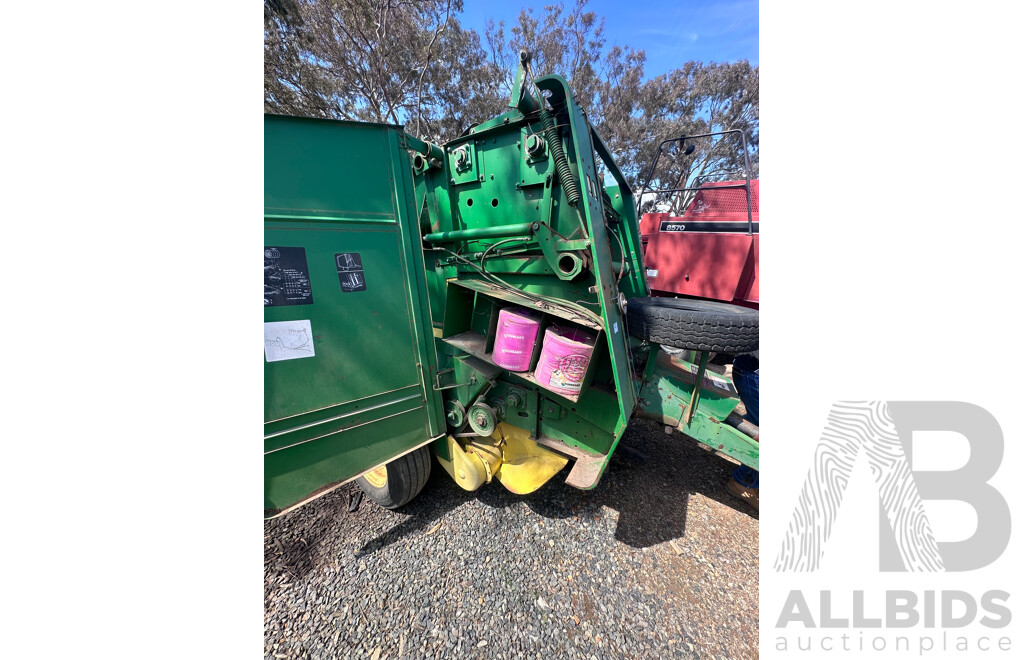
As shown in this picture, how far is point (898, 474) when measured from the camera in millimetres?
1442

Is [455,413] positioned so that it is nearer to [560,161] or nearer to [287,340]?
[287,340]

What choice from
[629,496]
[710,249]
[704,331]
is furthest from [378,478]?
[710,249]

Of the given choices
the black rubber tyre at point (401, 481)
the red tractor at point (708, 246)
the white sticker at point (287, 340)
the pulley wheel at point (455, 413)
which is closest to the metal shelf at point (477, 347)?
the pulley wheel at point (455, 413)

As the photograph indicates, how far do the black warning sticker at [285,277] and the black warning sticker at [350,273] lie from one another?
0.53 ft

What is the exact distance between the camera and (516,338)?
182 cm

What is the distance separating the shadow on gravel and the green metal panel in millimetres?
754

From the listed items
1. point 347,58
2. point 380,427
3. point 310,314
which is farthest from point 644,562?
point 347,58

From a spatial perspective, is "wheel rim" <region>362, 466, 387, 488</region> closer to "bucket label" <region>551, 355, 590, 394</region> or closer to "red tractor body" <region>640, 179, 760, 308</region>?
"bucket label" <region>551, 355, 590, 394</region>

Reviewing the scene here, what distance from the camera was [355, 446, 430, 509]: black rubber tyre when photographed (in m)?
2.31

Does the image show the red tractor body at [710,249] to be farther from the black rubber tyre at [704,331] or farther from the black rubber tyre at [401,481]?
the black rubber tyre at [401,481]

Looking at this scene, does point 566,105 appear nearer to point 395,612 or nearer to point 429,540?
point 429,540

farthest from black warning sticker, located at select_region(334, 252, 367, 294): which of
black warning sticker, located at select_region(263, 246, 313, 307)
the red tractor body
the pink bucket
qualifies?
the red tractor body

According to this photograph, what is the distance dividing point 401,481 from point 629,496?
1.83m

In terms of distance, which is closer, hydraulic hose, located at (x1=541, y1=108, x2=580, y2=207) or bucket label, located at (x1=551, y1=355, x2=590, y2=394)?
bucket label, located at (x1=551, y1=355, x2=590, y2=394)
